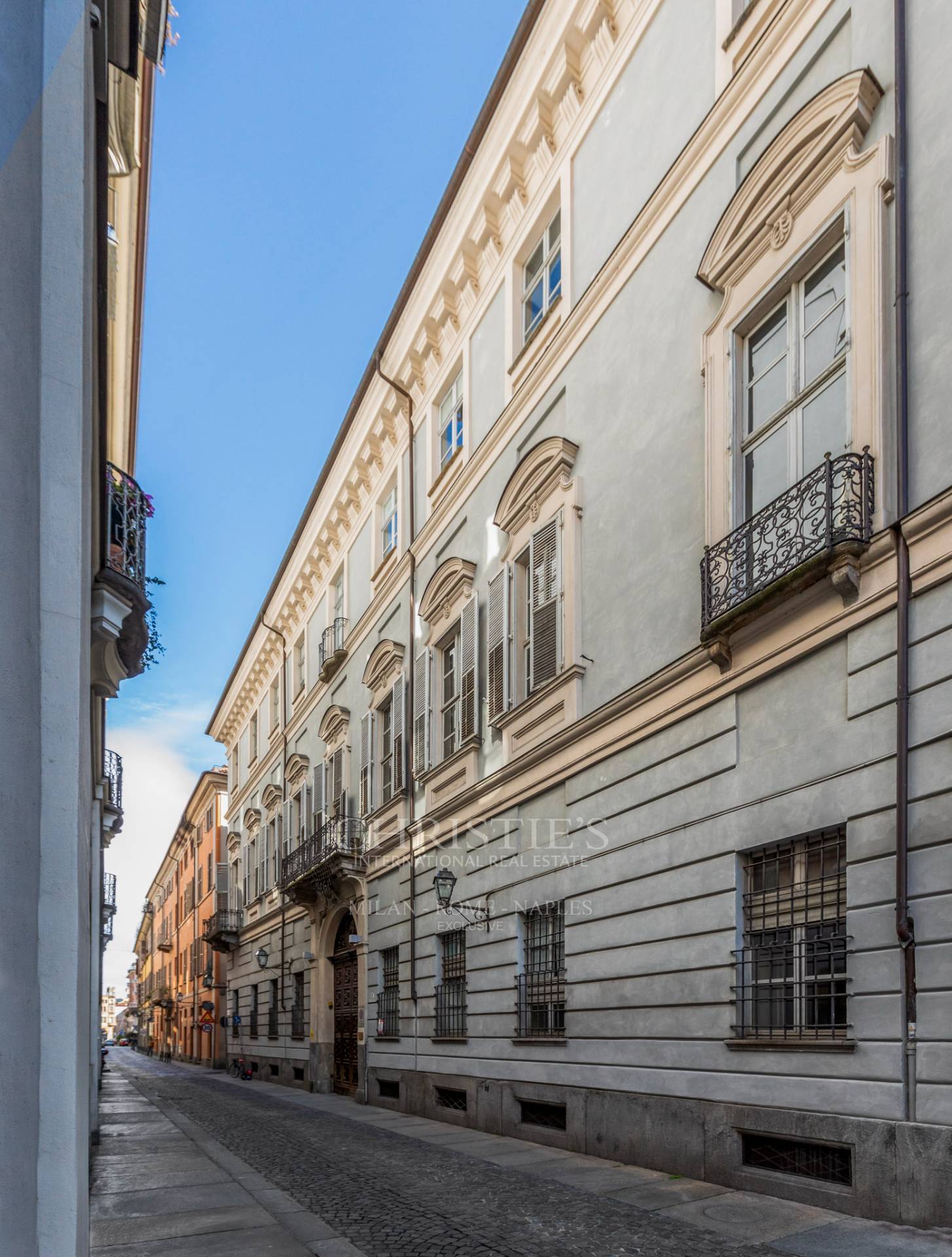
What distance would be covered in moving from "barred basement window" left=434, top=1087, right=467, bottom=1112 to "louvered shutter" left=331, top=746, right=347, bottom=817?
850 cm

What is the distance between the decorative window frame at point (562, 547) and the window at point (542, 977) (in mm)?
2406

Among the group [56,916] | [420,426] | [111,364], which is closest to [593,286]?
[111,364]

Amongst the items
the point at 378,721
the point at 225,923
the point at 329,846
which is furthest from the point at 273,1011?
the point at 378,721

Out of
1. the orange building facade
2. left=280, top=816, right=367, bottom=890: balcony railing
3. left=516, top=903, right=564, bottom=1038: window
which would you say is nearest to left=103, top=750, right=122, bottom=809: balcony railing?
left=280, top=816, right=367, bottom=890: balcony railing

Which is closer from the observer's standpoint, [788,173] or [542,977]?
[788,173]

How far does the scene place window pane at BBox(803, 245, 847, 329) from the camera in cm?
919

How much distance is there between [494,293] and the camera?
17297 mm

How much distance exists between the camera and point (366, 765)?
75.4ft

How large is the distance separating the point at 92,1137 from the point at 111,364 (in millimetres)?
10269

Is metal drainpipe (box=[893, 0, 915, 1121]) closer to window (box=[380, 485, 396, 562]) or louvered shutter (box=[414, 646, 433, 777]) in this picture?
louvered shutter (box=[414, 646, 433, 777])

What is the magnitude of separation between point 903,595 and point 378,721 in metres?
15.7

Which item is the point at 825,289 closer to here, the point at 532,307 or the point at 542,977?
the point at 532,307

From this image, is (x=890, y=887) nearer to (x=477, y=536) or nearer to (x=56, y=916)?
(x=56, y=916)

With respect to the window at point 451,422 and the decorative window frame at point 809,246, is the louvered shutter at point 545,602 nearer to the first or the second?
the decorative window frame at point 809,246
